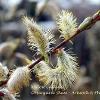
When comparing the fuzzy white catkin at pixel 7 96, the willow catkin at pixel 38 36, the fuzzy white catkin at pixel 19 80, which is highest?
the willow catkin at pixel 38 36

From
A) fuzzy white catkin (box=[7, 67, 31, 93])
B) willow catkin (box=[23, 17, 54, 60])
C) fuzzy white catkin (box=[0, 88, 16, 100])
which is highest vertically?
willow catkin (box=[23, 17, 54, 60])

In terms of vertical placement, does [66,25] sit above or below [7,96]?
above

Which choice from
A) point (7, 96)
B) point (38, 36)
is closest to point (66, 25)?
point (38, 36)

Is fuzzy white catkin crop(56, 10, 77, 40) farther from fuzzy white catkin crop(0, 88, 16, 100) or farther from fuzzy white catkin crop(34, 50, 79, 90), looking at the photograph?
fuzzy white catkin crop(0, 88, 16, 100)

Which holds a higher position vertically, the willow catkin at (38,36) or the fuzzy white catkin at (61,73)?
the willow catkin at (38,36)

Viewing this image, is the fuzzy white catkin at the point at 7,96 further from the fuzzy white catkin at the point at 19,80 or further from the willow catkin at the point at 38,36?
the willow catkin at the point at 38,36

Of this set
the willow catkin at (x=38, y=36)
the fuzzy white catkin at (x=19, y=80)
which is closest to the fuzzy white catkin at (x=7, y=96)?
the fuzzy white catkin at (x=19, y=80)

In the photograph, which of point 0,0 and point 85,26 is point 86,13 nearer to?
point 0,0

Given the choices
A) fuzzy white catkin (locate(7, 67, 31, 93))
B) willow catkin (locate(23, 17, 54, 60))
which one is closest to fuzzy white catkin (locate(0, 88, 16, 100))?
fuzzy white catkin (locate(7, 67, 31, 93))

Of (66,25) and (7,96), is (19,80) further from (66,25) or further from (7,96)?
(66,25)
